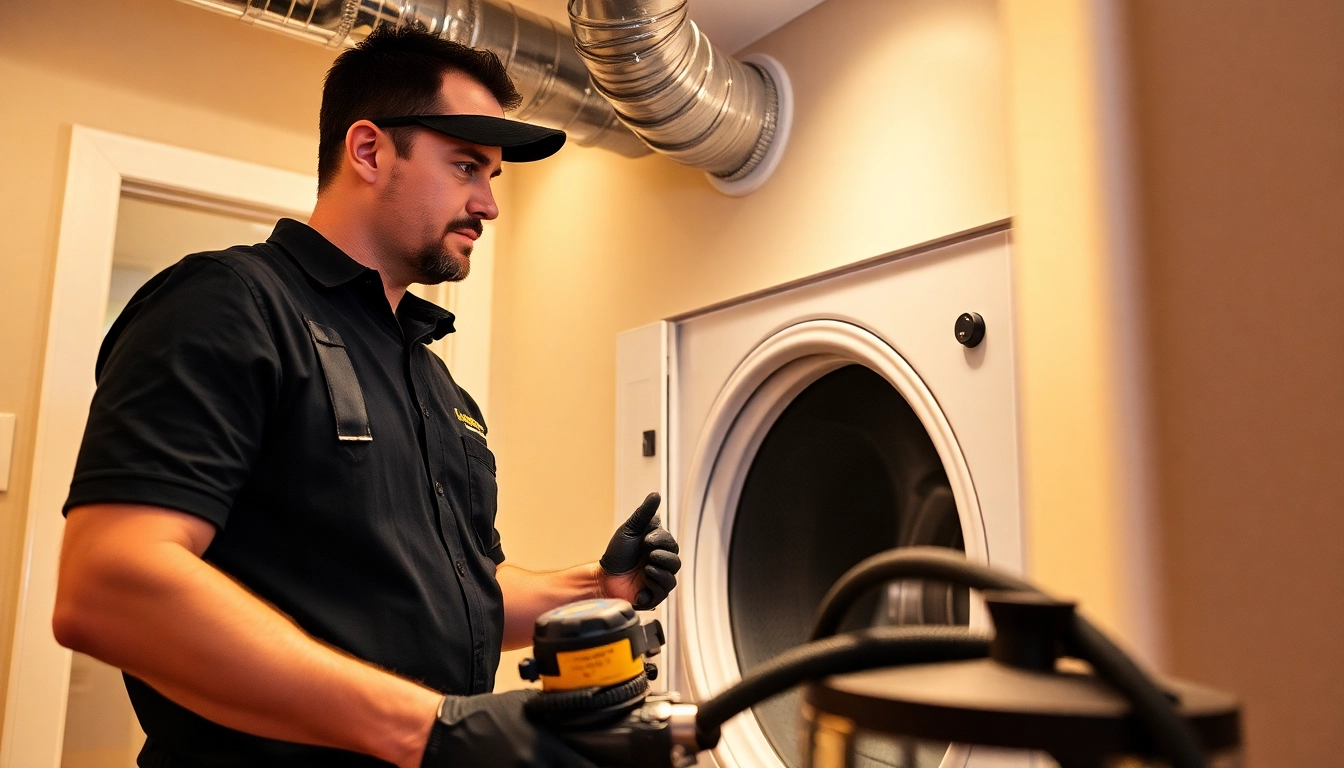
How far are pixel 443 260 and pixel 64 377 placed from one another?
4.21ft

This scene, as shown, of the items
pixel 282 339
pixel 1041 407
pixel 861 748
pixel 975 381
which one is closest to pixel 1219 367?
pixel 1041 407

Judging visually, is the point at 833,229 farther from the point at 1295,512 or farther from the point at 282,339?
the point at 1295,512

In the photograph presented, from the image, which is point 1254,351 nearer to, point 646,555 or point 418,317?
point 646,555

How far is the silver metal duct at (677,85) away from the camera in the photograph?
1.66 metres

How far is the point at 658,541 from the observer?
1.38 m

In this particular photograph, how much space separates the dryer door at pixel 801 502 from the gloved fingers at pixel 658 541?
489 mm

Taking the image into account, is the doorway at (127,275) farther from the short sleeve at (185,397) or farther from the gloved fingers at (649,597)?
the gloved fingers at (649,597)

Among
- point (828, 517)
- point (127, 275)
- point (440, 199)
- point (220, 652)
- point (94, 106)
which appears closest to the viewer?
point (220, 652)

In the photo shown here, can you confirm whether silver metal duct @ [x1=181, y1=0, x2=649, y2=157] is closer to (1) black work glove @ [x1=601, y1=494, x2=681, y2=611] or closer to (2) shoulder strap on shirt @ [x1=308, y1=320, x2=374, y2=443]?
(2) shoulder strap on shirt @ [x1=308, y1=320, x2=374, y2=443]

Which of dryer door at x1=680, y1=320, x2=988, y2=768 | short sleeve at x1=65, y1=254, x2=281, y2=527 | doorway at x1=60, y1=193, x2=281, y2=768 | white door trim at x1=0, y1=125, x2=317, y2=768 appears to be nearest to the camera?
short sleeve at x1=65, y1=254, x2=281, y2=527

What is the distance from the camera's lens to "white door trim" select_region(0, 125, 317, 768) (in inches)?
80.0

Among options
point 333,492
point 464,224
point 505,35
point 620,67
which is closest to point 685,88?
point 620,67

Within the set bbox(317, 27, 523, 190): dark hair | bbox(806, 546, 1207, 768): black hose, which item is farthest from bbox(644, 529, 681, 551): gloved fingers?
bbox(806, 546, 1207, 768): black hose

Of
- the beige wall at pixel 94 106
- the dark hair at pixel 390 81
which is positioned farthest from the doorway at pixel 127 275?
the dark hair at pixel 390 81
